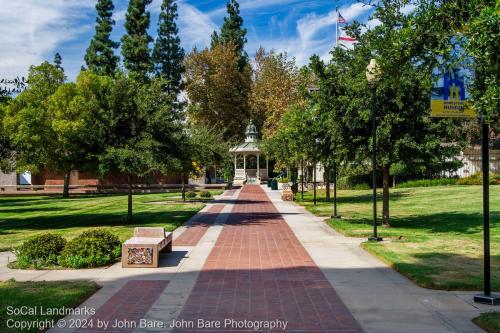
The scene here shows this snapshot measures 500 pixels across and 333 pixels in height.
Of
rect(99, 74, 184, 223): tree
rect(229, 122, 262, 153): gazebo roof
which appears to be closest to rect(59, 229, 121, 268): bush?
rect(99, 74, 184, 223): tree

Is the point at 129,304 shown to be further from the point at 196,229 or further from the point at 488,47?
the point at 196,229

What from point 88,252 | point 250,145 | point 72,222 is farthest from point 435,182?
point 88,252

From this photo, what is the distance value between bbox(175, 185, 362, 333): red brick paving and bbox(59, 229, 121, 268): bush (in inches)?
86.7

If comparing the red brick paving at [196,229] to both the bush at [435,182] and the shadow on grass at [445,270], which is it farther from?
the bush at [435,182]

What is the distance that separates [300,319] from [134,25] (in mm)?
59335

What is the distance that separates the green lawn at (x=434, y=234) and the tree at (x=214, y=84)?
36.9 meters

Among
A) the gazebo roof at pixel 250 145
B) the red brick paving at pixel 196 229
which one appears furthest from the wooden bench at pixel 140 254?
the gazebo roof at pixel 250 145

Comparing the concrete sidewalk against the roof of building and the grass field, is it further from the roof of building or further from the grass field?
the roof of building

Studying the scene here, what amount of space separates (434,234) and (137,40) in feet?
164

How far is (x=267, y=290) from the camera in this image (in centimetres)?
922

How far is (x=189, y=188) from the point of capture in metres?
52.3

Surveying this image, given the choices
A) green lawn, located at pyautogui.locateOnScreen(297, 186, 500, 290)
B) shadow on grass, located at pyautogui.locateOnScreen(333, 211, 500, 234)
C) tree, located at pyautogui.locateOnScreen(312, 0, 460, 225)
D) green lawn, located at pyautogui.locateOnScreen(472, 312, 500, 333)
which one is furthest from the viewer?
shadow on grass, located at pyautogui.locateOnScreen(333, 211, 500, 234)

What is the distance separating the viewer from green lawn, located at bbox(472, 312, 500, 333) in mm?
6773

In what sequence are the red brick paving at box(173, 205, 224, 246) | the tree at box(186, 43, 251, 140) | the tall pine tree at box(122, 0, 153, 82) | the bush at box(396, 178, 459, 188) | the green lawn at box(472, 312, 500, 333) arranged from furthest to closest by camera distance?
the tree at box(186, 43, 251, 140), the tall pine tree at box(122, 0, 153, 82), the bush at box(396, 178, 459, 188), the red brick paving at box(173, 205, 224, 246), the green lawn at box(472, 312, 500, 333)
